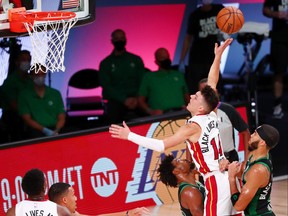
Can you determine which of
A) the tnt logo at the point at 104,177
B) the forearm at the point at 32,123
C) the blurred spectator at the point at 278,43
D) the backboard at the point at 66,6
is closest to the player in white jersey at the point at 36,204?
the backboard at the point at 66,6

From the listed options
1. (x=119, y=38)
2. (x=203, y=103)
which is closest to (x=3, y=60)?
(x=119, y=38)

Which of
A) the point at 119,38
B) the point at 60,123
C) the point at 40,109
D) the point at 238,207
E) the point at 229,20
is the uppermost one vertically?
the point at 229,20

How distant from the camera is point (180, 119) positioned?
10.5 metres

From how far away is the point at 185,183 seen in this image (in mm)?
7293

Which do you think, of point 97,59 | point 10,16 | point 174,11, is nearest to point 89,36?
point 97,59

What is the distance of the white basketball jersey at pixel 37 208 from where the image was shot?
6.26 m

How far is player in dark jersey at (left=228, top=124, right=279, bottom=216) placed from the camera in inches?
271

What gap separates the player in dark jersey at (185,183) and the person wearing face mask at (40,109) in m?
3.47

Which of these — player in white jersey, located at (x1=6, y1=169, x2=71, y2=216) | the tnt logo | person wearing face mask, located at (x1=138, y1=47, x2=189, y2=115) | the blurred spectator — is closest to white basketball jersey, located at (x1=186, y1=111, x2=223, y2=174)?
player in white jersey, located at (x1=6, y1=169, x2=71, y2=216)

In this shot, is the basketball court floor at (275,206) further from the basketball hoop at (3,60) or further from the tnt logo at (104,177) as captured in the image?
the basketball hoop at (3,60)

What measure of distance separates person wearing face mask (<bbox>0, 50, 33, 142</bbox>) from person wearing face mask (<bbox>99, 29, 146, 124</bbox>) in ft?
4.30

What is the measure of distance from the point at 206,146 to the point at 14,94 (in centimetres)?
460

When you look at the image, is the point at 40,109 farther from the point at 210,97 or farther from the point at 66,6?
the point at 210,97

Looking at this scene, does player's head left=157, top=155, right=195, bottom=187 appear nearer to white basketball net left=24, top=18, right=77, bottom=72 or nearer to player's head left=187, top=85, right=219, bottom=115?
player's head left=187, top=85, right=219, bottom=115
